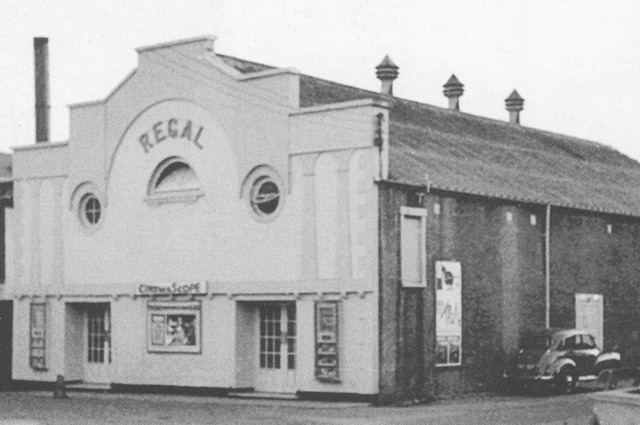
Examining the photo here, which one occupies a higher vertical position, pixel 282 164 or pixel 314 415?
pixel 282 164

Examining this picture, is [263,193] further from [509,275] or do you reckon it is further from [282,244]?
[509,275]

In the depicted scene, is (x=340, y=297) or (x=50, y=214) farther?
(x=50, y=214)

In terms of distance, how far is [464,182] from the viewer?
32.1 m

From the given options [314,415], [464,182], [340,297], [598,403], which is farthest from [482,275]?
[598,403]

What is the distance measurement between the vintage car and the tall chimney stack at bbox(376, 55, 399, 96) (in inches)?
569

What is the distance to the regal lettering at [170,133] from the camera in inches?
1261

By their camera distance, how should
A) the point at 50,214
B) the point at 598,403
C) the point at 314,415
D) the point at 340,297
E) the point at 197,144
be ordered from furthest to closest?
the point at 50,214 < the point at 197,144 < the point at 340,297 < the point at 314,415 < the point at 598,403

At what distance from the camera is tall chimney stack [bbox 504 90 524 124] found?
52062 mm

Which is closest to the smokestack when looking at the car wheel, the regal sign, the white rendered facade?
the white rendered facade

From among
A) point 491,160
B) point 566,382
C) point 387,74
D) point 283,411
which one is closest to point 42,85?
point 387,74

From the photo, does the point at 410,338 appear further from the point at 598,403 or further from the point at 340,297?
the point at 598,403

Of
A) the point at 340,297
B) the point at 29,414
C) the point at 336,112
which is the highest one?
the point at 336,112

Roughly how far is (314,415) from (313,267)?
4.21m

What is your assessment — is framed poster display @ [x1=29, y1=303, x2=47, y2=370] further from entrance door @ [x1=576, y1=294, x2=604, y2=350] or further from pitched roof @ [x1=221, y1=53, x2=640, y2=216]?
entrance door @ [x1=576, y1=294, x2=604, y2=350]
